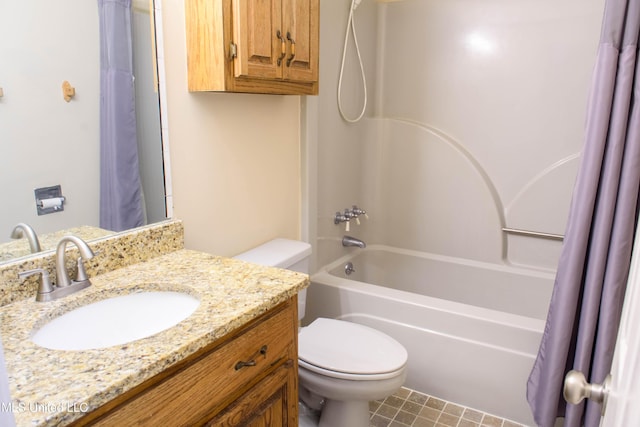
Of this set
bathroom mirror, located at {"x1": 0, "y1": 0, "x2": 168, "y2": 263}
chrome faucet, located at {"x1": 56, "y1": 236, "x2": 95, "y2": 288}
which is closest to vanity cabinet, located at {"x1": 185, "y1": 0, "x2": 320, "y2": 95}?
bathroom mirror, located at {"x1": 0, "y1": 0, "x2": 168, "y2": 263}

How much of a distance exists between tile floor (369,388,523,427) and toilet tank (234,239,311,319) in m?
0.57

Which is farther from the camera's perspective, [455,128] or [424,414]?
[455,128]

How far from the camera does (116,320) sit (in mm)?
1167

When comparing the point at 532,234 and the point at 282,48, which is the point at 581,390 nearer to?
the point at 282,48

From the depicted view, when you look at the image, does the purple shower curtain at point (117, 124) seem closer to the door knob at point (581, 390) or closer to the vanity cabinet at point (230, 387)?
the vanity cabinet at point (230, 387)

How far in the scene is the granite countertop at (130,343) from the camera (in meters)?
0.76

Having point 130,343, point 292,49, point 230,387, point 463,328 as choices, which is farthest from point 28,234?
point 463,328

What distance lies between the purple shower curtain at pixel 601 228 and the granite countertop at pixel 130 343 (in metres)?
1.01

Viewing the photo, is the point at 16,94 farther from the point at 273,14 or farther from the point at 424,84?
the point at 424,84

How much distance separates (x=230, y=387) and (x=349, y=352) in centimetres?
68

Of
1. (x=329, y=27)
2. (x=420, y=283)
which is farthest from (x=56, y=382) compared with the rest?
(x=420, y=283)

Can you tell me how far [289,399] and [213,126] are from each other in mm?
972

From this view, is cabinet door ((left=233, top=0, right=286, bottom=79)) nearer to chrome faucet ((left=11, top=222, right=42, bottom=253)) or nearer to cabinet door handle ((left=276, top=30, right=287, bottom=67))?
cabinet door handle ((left=276, top=30, right=287, bottom=67))

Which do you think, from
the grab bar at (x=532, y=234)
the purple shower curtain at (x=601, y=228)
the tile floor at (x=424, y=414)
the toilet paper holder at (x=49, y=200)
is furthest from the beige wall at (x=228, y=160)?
the grab bar at (x=532, y=234)
